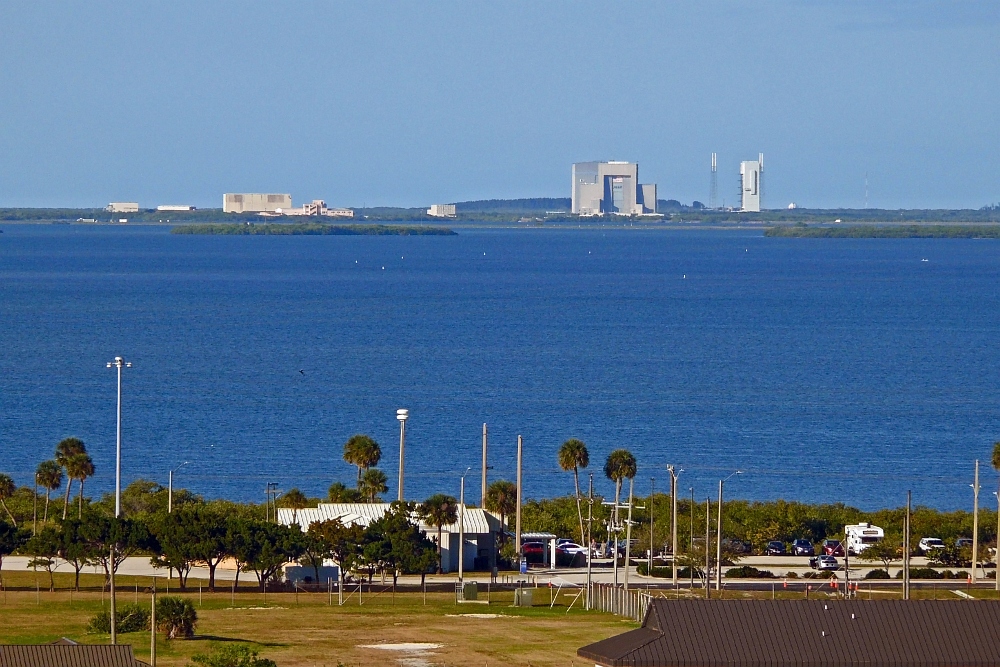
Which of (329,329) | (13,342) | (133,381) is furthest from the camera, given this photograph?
(329,329)

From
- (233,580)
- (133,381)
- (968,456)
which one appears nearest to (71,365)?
(133,381)

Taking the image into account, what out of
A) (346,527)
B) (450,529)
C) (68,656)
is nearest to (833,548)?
(450,529)

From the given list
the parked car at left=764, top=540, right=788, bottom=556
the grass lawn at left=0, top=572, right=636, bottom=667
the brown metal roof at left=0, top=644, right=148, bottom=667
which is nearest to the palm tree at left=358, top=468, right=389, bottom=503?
the grass lawn at left=0, top=572, right=636, bottom=667

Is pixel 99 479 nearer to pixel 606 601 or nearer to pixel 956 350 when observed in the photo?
pixel 606 601

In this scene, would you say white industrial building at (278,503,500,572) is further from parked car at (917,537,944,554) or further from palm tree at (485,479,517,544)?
parked car at (917,537,944,554)

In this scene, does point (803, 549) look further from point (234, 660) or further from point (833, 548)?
point (234, 660)

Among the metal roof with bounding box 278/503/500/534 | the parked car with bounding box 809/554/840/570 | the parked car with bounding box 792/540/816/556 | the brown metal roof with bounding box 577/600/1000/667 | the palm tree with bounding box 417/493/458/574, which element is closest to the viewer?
the brown metal roof with bounding box 577/600/1000/667
